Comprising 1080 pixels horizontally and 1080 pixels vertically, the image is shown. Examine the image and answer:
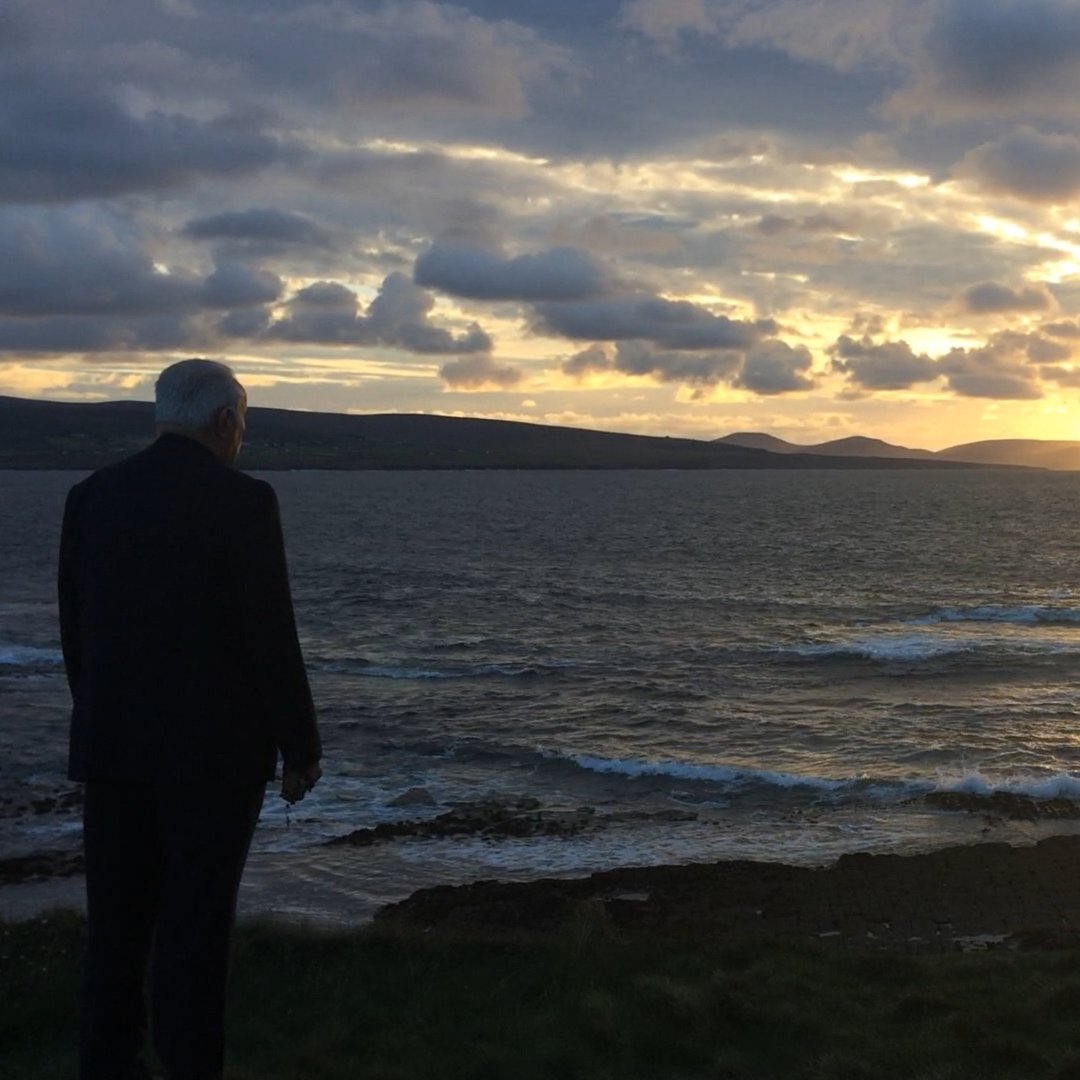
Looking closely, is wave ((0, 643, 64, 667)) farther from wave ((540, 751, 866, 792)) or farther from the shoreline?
the shoreline

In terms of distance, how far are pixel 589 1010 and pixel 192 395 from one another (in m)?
4.86

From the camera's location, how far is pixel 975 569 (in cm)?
6594

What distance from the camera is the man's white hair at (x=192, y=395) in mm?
4109

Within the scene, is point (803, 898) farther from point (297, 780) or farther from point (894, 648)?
point (894, 648)

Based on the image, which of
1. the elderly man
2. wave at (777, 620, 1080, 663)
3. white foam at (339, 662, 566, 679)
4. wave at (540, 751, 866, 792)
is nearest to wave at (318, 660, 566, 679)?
white foam at (339, 662, 566, 679)

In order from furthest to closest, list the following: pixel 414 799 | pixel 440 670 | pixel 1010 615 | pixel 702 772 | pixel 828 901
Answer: pixel 1010 615
pixel 440 670
pixel 702 772
pixel 414 799
pixel 828 901

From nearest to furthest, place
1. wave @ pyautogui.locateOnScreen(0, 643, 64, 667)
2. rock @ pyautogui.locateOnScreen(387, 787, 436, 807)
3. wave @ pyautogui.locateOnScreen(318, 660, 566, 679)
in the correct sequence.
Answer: rock @ pyautogui.locateOnScreen(387, 787, 436, 807) → wave @ pyautogui.locateOnScreen(318, 660, 566, 679) → wave @ pyautogui.locateOnScreen(0, 643, 64, 667)

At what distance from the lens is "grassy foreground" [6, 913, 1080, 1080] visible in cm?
638

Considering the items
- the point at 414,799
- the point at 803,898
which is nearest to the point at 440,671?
the point at 414,799

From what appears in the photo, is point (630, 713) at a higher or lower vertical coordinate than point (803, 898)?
lower

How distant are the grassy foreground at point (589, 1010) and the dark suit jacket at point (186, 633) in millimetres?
2242

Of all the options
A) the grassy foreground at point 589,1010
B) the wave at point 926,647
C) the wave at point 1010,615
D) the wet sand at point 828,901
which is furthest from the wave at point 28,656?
the wave at point 1010,615

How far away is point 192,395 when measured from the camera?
4.12 meters

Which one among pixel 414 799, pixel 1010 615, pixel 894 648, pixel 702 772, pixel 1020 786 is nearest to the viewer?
pixel 414 799
